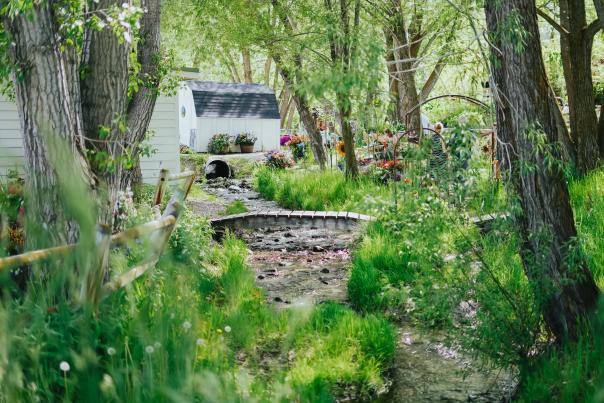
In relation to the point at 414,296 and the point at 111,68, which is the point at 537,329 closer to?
the point at 414,296

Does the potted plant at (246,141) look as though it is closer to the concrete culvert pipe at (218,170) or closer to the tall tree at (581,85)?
the concrete culvert pipe at (218,170)

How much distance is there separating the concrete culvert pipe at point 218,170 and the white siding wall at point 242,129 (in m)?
5.03

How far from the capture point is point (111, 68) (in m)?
4.45

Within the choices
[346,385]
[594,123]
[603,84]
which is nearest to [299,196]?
[594,123]

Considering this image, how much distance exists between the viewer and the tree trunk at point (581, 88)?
901 centimetres

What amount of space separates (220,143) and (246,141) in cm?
92

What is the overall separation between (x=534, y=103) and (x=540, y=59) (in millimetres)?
280

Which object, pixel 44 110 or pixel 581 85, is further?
pixel 581 85

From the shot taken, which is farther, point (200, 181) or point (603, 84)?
point (200, 181)

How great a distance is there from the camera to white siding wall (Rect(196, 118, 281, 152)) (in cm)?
2383

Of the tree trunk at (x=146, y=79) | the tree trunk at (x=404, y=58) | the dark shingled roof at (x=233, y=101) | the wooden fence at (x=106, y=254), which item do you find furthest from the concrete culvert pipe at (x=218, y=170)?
the wooden fence at (x=106, y=254)

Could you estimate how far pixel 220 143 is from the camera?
22.5 metres

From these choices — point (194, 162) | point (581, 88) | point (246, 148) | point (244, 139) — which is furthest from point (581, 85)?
point (246, 148)

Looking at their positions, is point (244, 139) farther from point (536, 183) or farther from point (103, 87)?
Answer: point (536, 183)
